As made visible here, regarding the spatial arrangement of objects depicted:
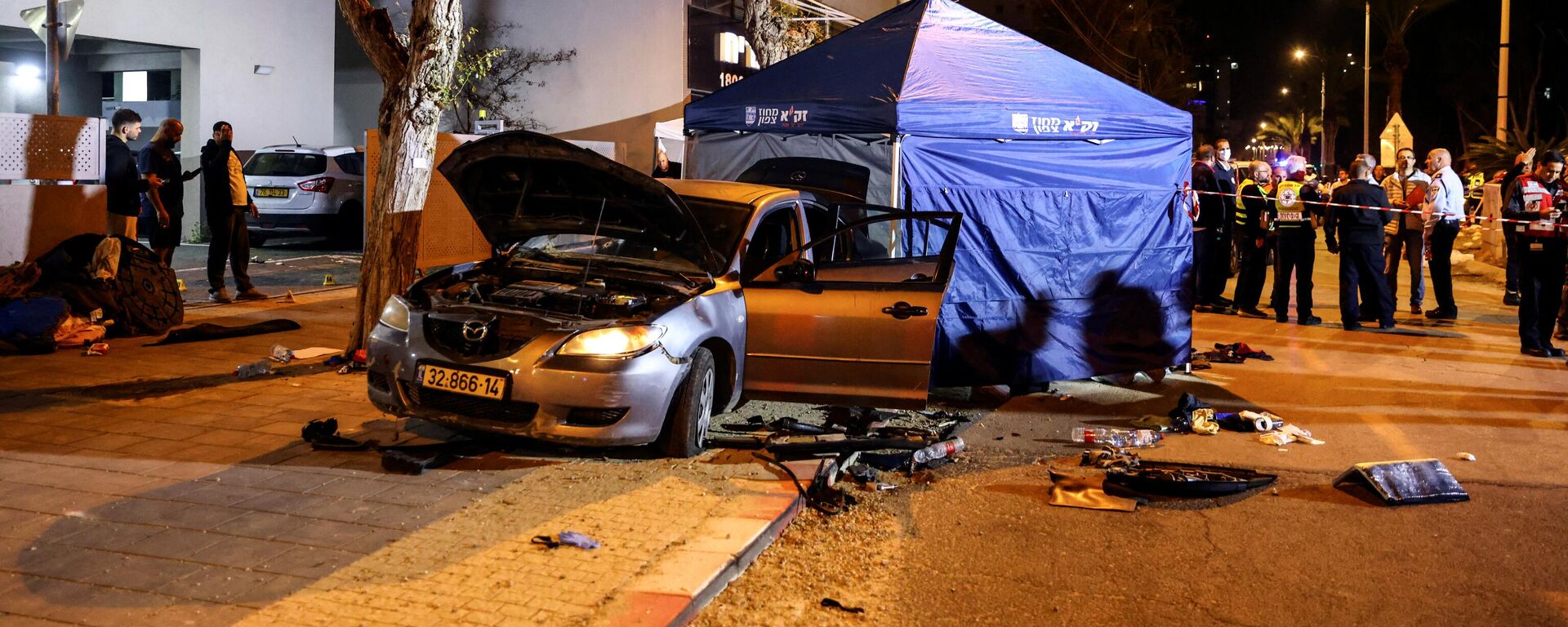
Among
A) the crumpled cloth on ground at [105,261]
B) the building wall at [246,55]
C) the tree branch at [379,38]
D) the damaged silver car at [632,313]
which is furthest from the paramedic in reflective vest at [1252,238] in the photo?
the building wall at [246,55]

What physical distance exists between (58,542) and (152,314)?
19.4 ft

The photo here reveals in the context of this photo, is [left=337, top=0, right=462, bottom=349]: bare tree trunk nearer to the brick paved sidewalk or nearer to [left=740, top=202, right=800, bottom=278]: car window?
the brick paved sidewalk

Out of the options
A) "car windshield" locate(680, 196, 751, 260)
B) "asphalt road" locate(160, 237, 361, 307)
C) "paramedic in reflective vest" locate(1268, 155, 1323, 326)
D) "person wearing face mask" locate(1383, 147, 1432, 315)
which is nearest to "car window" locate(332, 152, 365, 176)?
"asphalt road" locate(160, 237, 361, 307)

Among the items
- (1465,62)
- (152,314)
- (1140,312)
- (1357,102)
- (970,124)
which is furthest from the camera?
(1357,102)

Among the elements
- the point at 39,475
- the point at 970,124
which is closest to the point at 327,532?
the point at 39,475

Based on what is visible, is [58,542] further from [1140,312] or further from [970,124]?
[1140,312]

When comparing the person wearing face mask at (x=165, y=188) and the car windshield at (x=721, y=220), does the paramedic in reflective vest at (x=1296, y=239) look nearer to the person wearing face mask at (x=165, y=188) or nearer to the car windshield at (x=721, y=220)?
the car windshield at (x=721, y=220)

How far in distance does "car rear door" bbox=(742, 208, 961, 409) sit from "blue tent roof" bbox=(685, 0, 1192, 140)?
2.06 metres

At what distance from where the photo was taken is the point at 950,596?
4691 mm

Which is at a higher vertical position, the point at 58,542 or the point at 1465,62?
the point at 1465,62

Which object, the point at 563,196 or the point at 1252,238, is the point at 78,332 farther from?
the point at 1252,238

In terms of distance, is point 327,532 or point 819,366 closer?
point 327,532

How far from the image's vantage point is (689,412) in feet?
20.4

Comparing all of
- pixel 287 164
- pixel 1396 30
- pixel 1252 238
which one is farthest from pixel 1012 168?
pixel 1396 30
